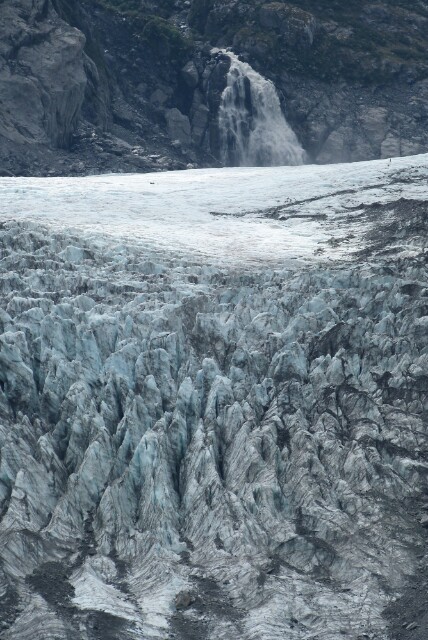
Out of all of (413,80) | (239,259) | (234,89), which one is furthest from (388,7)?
(239,259)

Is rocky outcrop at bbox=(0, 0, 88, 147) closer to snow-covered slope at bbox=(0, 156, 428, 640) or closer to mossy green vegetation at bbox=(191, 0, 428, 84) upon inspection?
mossy green vegetation at bbox=(191, 0, 428, 84)

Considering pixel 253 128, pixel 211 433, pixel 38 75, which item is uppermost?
pixel 38 75

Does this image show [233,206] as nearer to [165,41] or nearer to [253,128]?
[253,128]

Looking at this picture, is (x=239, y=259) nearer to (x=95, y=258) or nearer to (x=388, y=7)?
(x=95, y=258)

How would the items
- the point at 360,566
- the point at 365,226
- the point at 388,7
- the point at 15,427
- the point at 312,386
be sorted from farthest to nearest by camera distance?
the point at 388,7 < the point at 365,226 < the point at 312,386 < the point at 15,427 < the point at 360,566

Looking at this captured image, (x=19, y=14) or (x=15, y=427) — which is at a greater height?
(x=19, y=14)

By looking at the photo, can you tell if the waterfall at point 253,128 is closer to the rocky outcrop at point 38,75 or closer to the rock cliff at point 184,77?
the rock cliff at point 184,77

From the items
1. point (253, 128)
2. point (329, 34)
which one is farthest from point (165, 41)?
point (329, 34)
